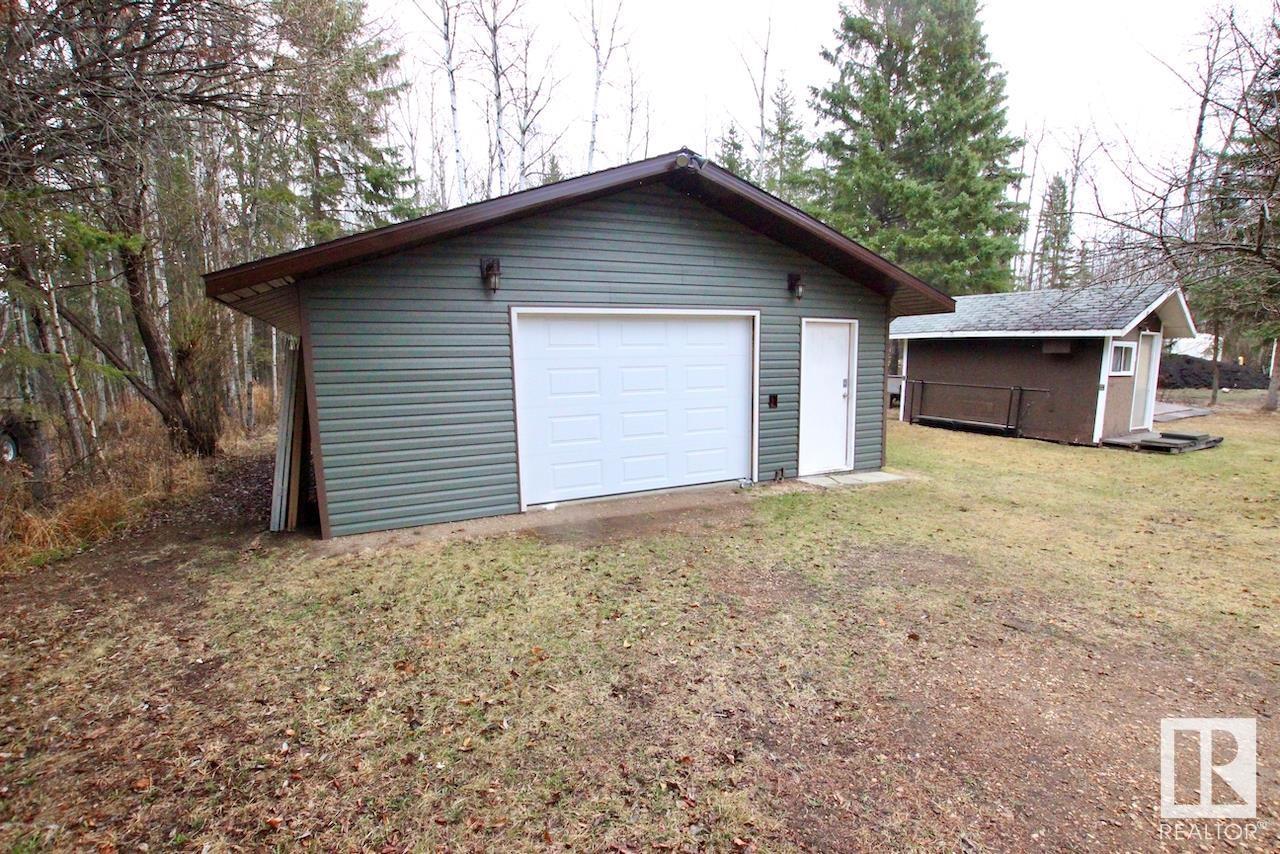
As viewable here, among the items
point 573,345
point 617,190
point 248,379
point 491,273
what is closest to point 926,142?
point 617,190

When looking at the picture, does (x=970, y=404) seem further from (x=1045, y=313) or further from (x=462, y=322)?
(x=462, y=322)

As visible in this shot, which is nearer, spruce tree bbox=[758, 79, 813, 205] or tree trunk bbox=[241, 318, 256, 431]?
tree trunk bbox=[241, 318, 256, 431]

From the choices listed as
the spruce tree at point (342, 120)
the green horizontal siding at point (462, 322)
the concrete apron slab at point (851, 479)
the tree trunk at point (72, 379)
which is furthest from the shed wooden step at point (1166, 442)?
the tree trunk at point (72, 379)

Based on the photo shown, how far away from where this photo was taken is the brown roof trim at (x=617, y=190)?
4.47m

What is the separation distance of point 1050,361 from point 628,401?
8.58 metres

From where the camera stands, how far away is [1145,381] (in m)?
11.0

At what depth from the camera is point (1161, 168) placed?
5961 mm

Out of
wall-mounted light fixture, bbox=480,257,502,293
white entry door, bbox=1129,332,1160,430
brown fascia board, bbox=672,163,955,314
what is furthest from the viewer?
white entry door, bbox=1129,332,1160,430

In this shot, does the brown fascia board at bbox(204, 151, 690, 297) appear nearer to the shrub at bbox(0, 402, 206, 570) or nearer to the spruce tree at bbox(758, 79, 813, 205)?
the shrub at bbox(0, 402, 206, 570)

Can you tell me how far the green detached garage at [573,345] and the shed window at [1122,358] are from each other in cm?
504

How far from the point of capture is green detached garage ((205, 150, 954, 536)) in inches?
198

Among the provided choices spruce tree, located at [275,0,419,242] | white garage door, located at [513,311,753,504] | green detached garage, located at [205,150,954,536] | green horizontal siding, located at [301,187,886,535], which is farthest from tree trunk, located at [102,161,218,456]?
white garage door, located at [513,311,753,504]

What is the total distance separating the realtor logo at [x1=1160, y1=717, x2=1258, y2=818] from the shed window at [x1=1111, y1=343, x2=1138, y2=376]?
9.43 meters

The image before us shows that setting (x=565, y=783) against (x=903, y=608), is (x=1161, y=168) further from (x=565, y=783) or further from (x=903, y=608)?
(x=565, y=783)
